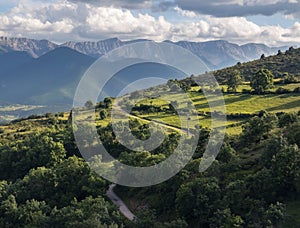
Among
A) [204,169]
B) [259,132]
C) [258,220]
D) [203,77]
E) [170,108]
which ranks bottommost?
[258,220]

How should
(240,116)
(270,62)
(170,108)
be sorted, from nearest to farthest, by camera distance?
1. (240,116)
2. (170,108)
3. (270,62)

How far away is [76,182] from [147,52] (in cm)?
2395

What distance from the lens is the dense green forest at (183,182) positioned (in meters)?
40.1

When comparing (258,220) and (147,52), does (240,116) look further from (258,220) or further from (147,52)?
(258,220)

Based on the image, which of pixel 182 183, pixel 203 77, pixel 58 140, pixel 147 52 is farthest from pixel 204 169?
pixel 203 77

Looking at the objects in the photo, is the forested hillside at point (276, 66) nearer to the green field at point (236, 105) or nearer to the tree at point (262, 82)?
the tree at point (262, 82)

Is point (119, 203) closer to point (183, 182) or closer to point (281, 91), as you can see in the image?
point (183, 182)

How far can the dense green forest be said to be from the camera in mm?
40062

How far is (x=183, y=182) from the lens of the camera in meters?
50.1

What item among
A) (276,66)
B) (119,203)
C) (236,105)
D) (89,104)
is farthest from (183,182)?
(276,66)

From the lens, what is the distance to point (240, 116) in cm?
8462

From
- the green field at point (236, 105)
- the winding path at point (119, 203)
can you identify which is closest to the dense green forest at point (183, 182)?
the green field at point (236, 105)

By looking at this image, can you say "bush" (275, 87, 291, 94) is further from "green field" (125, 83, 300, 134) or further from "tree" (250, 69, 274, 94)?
"tree" (250, 69, 274, 94)

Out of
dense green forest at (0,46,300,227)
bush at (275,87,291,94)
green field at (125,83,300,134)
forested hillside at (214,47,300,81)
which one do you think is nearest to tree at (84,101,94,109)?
green field at (125,83,300,134)
